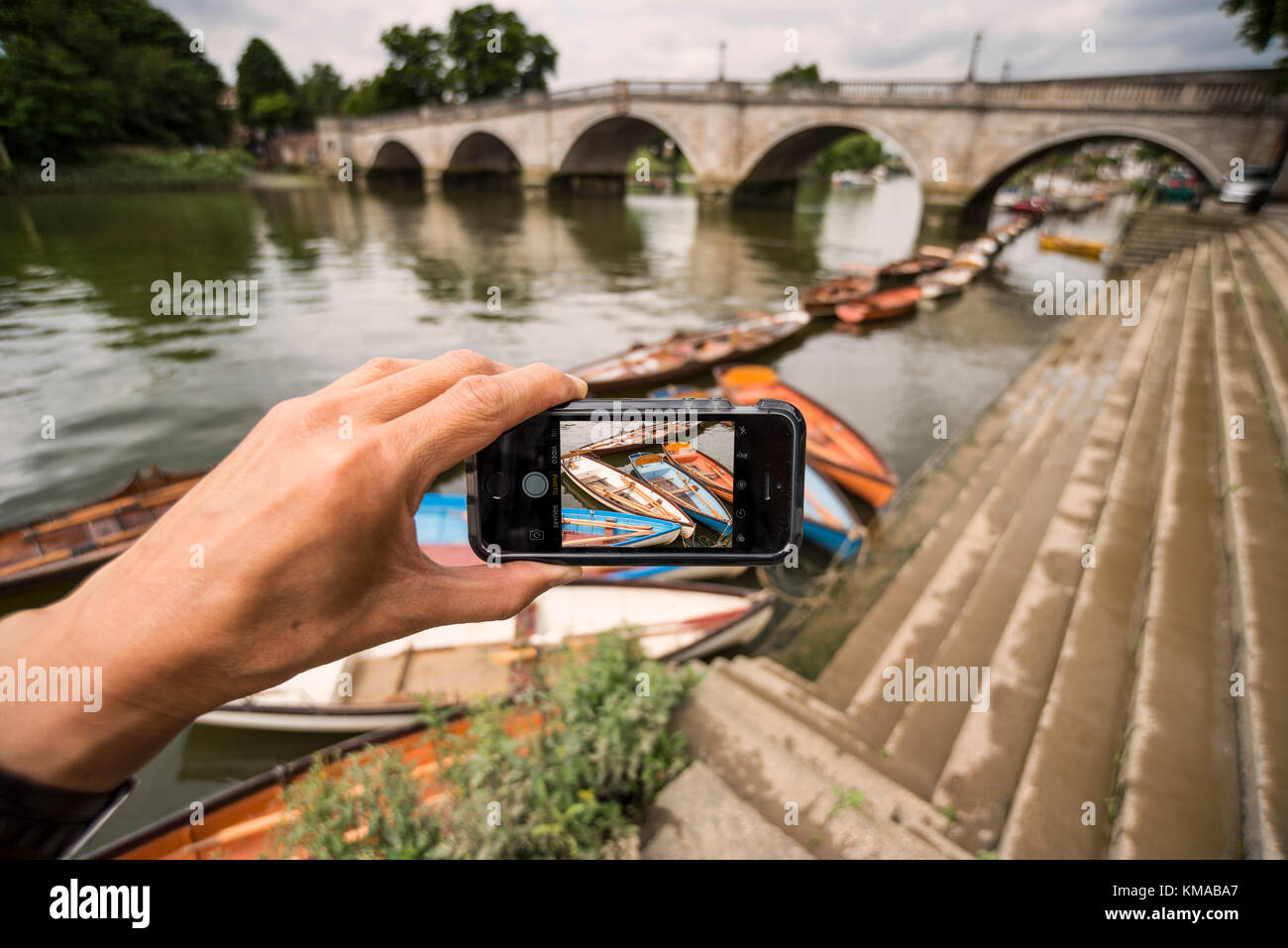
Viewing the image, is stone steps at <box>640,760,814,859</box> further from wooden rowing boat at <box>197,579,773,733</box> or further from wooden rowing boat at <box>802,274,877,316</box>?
wooden rowing boat at <box>802,274,877,316</box>

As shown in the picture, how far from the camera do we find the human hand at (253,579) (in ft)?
3.92

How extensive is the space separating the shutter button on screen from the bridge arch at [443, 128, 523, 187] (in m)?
62.8

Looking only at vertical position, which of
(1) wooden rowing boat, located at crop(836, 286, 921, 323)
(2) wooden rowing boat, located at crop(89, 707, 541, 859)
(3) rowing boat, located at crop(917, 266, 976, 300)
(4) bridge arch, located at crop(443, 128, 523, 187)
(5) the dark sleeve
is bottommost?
(2) wooden rowing boat, located at crop(89, 707, 541, 859)

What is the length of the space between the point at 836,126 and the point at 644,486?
4438 cm

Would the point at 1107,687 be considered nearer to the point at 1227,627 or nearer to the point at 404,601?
the point at 1227,627

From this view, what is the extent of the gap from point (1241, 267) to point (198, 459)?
2258 cm

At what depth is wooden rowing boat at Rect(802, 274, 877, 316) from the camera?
20.7 metres

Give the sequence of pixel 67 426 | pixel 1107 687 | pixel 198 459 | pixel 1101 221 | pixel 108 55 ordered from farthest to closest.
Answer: pixel 1101 221 → pixel 108 55 → pixel 67 426 → pixel 198 459 → pixel 1107 687

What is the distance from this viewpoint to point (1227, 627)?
13.1 ft

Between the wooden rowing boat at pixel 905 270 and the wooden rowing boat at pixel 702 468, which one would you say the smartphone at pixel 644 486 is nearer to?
the wooden rowing boat at pixel 702 468

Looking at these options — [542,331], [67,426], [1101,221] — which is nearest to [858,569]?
[542,331]

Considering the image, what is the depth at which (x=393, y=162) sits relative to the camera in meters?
66.0

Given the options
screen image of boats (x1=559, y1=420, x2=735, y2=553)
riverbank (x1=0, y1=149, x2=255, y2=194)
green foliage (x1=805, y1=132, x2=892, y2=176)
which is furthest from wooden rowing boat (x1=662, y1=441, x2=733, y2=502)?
green foliage (x1=805, y1=132, x2=892, y2=176)

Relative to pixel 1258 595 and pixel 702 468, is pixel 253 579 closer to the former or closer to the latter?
pixel 702 468
